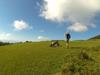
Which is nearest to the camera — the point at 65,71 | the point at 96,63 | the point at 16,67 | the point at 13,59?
the point at 65,71

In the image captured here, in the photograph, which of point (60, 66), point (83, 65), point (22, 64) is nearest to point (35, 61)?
point (22, 64)

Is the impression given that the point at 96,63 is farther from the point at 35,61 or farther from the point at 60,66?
the point at 35,61

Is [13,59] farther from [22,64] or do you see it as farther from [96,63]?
[96,63]

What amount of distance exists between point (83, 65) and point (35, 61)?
16.7 ft

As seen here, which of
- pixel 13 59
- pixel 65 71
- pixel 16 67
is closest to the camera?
pixel 65 71

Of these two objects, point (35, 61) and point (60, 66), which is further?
point (35, 61)

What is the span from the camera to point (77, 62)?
26031 mm

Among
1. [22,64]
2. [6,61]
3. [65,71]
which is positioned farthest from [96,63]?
[6,61]

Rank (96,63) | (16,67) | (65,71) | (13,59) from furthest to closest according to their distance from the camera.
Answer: (13,59) < (96,63) < (16,67) < (65,71)

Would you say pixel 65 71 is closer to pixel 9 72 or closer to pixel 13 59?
pixel 9 72

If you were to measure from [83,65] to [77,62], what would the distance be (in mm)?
909

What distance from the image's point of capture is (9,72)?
23.0 meters

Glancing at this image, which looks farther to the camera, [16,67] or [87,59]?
[87,59]

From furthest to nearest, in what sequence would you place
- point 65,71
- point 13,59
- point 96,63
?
point 13,59, point 96,63, point 65,71
